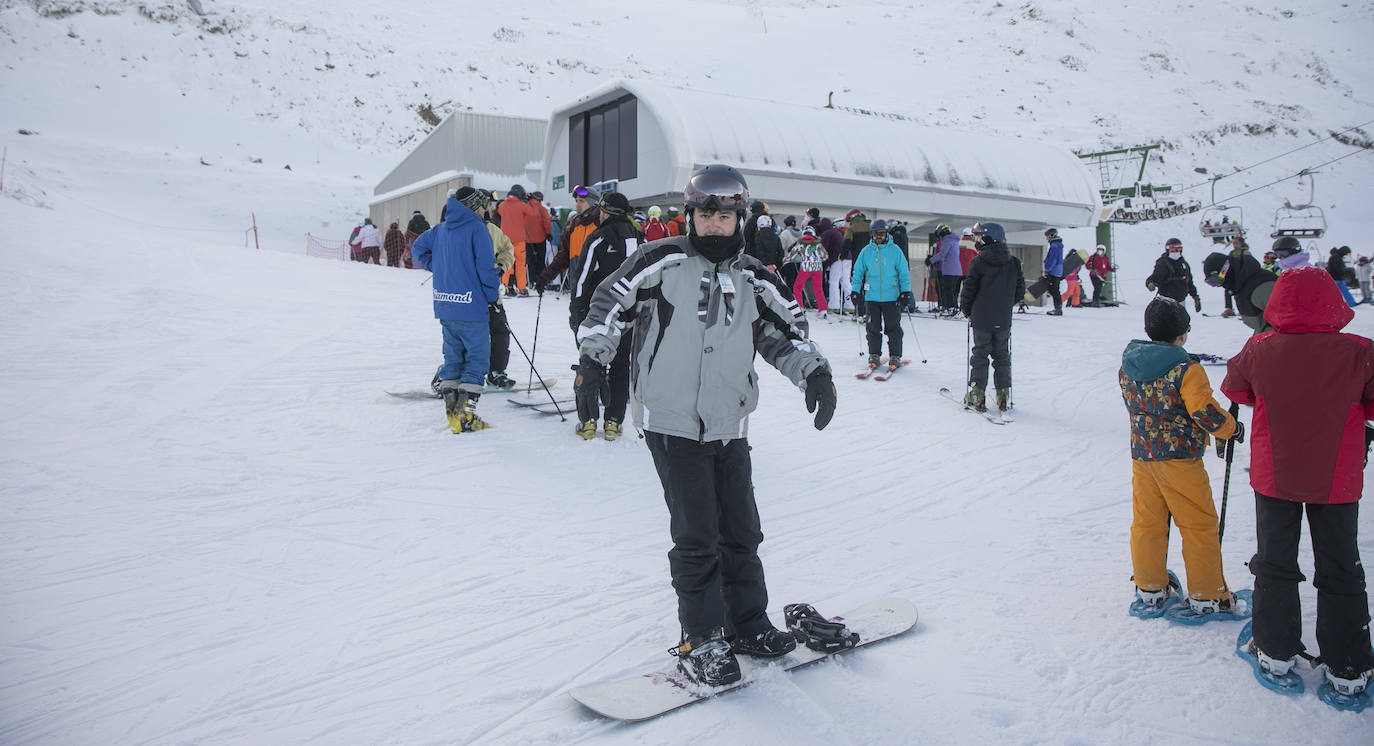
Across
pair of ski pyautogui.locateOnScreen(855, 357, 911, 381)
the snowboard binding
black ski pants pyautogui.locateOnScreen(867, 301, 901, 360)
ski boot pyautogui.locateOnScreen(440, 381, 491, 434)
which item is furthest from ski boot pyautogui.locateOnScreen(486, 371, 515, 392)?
the snowboard binding

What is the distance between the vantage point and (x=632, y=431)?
638 cm

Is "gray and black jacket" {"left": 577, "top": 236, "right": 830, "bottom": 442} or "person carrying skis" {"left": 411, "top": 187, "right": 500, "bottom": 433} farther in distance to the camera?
"person carrying skis" {"left": 411, "top": 187, "right": 500, "bottom": 433}

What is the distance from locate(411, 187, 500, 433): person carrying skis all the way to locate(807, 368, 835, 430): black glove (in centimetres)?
354

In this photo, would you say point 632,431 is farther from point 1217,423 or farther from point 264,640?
point 1217,423

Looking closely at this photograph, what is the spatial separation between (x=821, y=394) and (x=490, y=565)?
1914mm

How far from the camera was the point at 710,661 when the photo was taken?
2.73 m

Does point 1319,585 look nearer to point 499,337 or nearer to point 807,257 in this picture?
point 499,337

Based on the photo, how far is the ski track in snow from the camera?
2652 mm

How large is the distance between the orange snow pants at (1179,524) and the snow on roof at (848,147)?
11.8m

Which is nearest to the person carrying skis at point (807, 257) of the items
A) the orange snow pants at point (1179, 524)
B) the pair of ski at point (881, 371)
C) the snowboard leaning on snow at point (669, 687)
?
the pair of ski at point (881, 371)

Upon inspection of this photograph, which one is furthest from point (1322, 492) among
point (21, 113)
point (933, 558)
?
point (21, 113)

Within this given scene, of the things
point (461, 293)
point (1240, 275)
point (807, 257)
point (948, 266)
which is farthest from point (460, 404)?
point (948, 266)

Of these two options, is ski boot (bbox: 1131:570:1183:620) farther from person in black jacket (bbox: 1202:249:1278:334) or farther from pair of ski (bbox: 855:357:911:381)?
person in black jacket (bbox: 1202:249:1278:334)

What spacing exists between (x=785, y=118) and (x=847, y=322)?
230 inches
